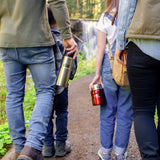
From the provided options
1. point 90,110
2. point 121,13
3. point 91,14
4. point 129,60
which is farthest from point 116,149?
point 91,14

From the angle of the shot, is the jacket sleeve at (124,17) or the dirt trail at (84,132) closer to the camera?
the jacket sleeve at (124,17)

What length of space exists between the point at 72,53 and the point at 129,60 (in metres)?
0.70

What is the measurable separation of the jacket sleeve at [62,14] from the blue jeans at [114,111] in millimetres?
483

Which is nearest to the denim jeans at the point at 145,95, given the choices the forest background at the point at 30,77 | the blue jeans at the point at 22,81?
the blue jeans at the point at 22,81

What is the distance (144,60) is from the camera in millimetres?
1477

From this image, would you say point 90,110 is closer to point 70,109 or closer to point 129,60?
point 70,109

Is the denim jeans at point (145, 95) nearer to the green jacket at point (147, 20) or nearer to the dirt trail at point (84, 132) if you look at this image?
the green jacket at point (147, 20)

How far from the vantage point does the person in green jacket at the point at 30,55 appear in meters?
1.85

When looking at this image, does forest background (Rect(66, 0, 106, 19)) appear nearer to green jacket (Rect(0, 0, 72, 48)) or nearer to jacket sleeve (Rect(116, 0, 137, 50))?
green jacket (Rect(0, 0, 72, 48))

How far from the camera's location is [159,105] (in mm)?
1663

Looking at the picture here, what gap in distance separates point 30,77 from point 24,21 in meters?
6.92

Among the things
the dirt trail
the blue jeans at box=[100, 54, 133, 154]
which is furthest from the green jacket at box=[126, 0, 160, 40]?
the dirt trail

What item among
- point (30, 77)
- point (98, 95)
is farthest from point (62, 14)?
point (30, 77)

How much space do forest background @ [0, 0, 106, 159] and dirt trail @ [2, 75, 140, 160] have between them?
1.11 ft
